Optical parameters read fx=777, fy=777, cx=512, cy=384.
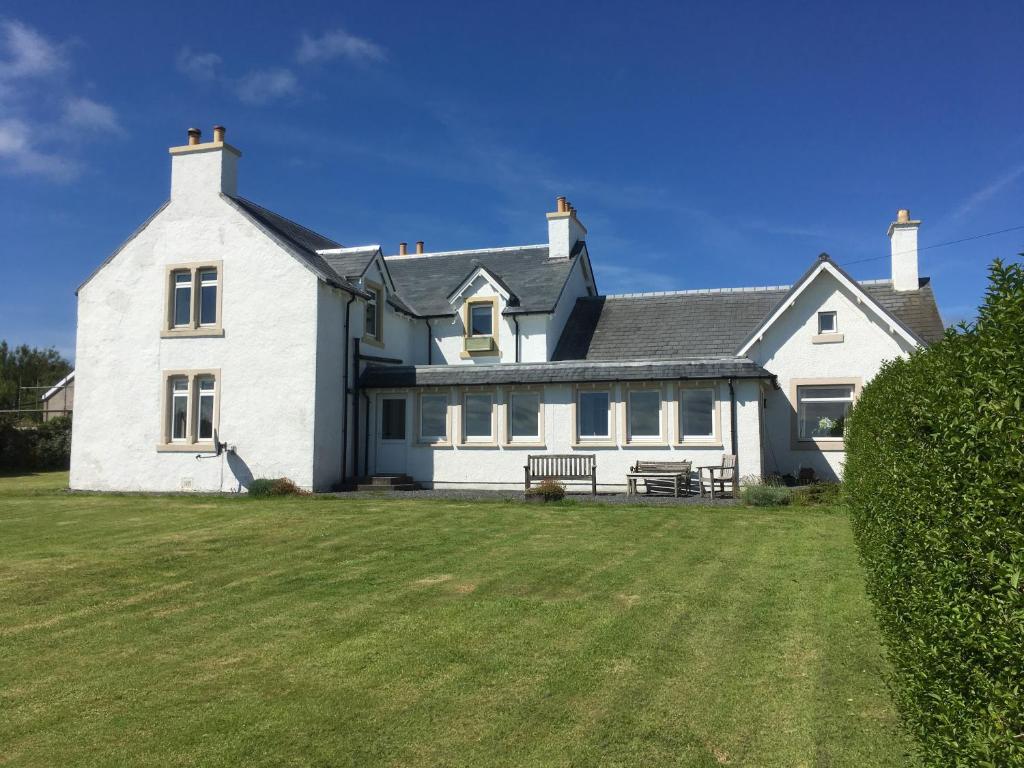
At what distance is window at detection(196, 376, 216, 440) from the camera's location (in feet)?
78.8

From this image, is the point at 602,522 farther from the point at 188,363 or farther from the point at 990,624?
the point at 188,363

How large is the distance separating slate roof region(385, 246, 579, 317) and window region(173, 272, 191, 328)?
8480mm

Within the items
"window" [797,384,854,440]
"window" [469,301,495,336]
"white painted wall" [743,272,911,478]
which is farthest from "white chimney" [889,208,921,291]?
"window" [469,301,495,336]

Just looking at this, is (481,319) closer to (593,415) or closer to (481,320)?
(481,320)

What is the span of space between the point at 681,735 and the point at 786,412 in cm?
1982

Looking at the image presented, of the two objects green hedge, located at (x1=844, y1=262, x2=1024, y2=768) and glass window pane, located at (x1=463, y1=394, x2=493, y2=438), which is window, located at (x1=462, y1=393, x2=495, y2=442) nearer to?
glass window pane, located at (x1=463, y1=394, x2=493, y2=438)

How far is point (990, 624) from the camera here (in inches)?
138

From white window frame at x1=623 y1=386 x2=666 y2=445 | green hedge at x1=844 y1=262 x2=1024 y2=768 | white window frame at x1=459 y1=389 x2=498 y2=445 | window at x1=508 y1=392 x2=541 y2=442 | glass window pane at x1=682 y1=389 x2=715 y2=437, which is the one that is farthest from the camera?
white window frame at x1=459 y1=389 x2=498 y2=445

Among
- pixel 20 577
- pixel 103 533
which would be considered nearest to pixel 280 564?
pixel 20 577

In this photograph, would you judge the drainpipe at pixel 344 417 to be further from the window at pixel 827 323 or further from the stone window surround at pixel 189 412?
the window at pixel 827 323

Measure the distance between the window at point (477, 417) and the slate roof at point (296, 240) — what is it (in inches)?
199

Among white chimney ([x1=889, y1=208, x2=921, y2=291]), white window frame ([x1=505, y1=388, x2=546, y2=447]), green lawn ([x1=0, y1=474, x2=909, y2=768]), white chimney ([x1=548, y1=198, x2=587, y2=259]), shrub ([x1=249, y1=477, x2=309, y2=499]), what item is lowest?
green lawn ([x1=0, y1=474, x2=909, y2=768])

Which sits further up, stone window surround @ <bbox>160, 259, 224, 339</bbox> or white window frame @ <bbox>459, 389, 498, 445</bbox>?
stone window surround @ <bbox>160, 259, 224, 339</bbox>

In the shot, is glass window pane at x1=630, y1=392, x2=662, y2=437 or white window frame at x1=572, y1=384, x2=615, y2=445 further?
white window frame at x1=572, y1=384, x2=615, y2=445
